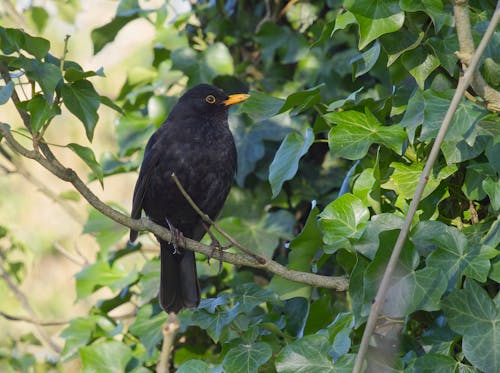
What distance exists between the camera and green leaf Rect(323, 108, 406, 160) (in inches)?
107

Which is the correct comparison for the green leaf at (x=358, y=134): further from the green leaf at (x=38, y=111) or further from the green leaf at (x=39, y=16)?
the green leaf at (x=39, y=16)

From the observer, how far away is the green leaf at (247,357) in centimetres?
266

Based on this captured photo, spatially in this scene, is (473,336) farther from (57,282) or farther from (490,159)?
(57,282)

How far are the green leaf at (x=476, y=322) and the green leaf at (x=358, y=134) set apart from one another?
0.59m

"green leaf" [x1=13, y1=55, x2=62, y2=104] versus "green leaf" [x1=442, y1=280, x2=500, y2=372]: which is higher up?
"green leaf" [x1=13, y1=55, x2=62, y2=104]

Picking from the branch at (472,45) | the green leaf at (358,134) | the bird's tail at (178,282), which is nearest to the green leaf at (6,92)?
the green leaf at (358,134)

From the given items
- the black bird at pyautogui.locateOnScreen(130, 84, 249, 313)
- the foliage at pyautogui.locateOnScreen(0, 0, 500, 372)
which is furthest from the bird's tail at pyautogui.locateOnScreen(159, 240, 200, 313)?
the foliage at pyautogui.locateOnScreen(0, 0, 500, 372)

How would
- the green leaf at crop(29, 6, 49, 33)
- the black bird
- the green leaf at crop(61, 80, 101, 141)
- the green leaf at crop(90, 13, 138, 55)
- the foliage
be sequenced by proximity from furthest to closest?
the green leaf at crop(29, 6, 49, 33)
the green leaf at crop(90, 13, 138, 55)
the black bird
the green leaf at crop(61, 80, 101, 141)
the foliage

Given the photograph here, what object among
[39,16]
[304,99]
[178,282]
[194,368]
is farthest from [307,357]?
[39,16]

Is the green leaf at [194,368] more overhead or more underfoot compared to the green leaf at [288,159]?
more underfoot

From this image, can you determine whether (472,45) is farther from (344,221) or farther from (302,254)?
(302,254)

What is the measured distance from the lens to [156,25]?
4.47m

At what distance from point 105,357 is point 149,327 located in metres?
0.24

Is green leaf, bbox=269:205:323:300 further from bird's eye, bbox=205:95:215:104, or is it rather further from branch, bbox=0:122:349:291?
bird's eye, bbox=205:95:215:104
